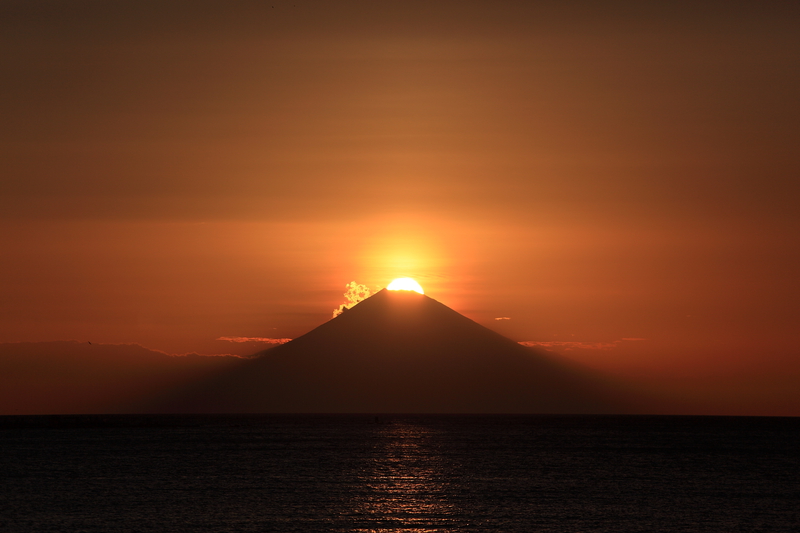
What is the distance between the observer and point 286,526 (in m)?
51.9

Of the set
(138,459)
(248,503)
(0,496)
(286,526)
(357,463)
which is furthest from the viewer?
(138,459)

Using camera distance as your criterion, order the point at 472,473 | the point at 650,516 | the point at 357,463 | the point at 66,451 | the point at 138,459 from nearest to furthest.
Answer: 1. the point at 650,516
2. the point at 472,473
3. the point at 357,463
4. the point at 138,459
5. the point at 66,451

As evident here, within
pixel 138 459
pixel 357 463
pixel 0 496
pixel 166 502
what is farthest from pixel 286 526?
pixel 138 459

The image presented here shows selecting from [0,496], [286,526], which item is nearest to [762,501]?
[286,526]

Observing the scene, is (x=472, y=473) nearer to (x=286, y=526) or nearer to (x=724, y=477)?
(x=724, y=477)

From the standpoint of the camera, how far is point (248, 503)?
62.2m

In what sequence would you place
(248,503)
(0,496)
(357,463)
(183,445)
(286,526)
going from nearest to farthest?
(286,526) < (248,503) < (0,496) < (357,463) < (183,445)

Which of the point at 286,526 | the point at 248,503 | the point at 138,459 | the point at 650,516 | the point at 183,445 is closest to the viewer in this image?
the point at 286,526

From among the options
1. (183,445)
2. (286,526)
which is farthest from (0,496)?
(183,445)

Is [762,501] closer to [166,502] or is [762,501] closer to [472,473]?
[472,473]

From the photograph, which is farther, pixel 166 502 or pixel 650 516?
pixel 166 502

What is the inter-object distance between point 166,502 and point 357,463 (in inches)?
1631

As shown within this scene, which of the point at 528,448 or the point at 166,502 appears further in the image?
the point at 528,448

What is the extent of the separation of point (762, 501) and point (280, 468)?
49866 mm
